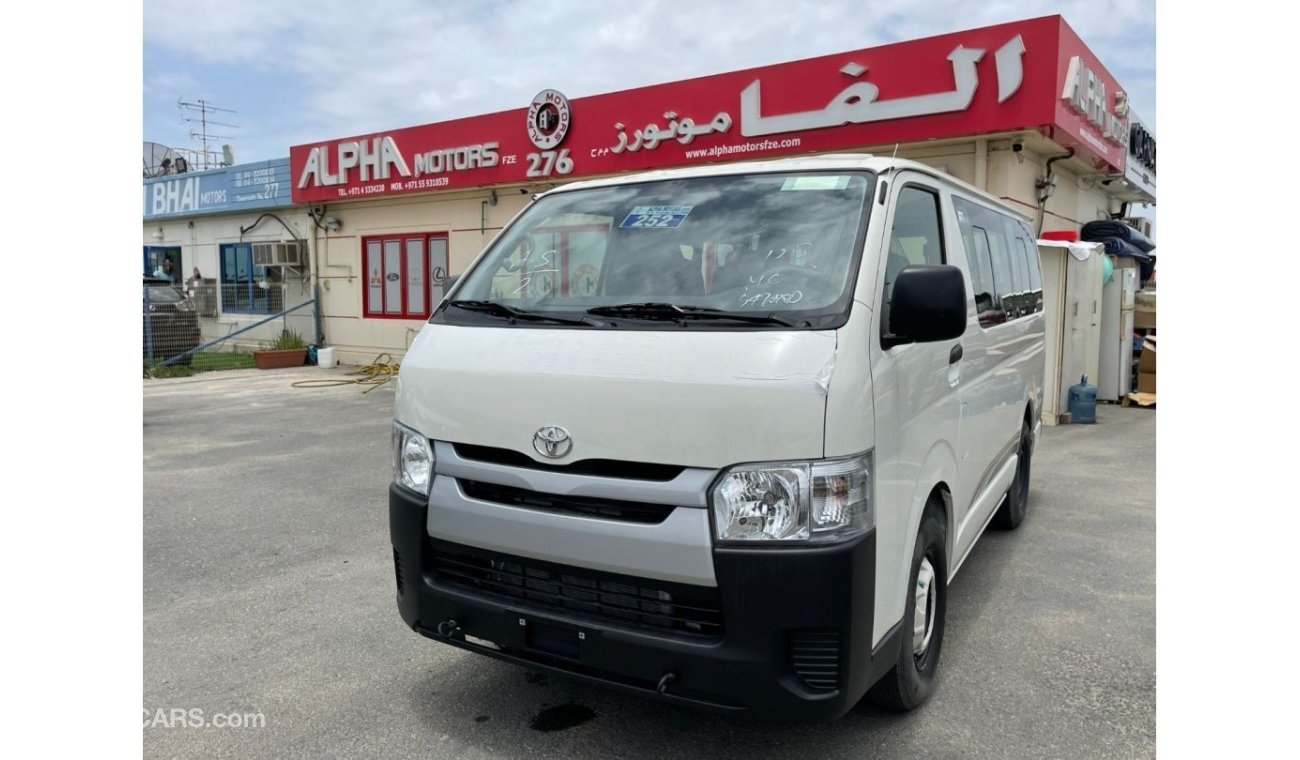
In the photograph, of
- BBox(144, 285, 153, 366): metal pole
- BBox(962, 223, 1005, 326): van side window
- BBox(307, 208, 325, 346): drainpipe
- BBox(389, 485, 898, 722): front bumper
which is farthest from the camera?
BBox(307, 208, 325, 346): drainpipe

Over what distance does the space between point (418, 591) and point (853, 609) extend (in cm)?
161

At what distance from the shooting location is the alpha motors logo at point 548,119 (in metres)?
13.2

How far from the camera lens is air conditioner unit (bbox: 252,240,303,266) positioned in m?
18.5

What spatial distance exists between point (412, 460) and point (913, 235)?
86.9 inches

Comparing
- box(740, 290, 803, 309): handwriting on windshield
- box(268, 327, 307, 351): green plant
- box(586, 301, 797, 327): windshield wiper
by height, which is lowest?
box(268, 327, 307, 351): green plant

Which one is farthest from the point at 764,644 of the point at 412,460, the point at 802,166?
the point at 802,166

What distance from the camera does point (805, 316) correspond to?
2.78 meters

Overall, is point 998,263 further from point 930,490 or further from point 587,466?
point 587,466

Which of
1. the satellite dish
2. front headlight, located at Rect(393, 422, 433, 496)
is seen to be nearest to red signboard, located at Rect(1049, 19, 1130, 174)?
front headlight, located at Rect(393, 422, 433, 496)

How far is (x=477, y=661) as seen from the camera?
3.89 meters

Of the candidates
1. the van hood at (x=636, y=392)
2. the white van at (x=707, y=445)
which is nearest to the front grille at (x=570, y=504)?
the white van at (x=707, y=445)

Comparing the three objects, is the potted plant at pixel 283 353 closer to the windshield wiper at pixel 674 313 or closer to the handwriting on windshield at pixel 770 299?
the windshield wiper at pixel 674 313

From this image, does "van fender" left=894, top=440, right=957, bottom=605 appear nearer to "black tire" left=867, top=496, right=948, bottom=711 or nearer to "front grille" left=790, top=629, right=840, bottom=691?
"black tire" left=867, top=496, right=948, bottom=711

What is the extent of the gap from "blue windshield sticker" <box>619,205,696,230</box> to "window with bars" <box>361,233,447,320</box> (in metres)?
12.6
